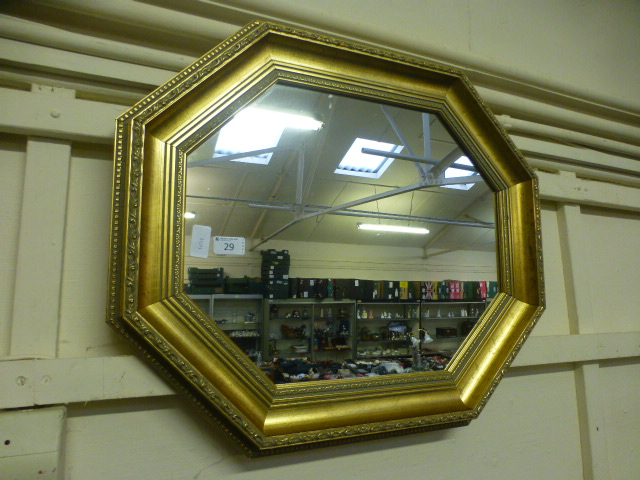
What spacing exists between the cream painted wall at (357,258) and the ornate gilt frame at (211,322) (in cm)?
11

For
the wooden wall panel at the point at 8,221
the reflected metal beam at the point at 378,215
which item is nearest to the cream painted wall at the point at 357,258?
the wooden wall panel at the point at 8,221

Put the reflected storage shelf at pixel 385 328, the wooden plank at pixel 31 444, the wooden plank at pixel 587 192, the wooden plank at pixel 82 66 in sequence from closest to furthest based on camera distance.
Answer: the wooden plank at pixel 31 444, the wooden plank at pixel 82 66, the reflected storage shelf at pixel 385 328, the wooden plank at pixel 587 192

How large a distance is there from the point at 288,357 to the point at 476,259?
0.64 meters

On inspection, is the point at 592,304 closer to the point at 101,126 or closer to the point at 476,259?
the point at 476,259

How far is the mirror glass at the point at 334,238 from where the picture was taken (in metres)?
0.85

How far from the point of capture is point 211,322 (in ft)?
2.69

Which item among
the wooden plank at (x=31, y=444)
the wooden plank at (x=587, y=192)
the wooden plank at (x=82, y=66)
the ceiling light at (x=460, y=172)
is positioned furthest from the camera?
the wooden plank at (x=587, y=192)

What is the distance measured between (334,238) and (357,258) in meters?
0.09

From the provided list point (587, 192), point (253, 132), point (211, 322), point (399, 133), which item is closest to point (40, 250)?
point (211, 322)

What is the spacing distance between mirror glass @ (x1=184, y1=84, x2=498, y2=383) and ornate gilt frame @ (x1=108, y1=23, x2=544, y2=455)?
0.11 ft

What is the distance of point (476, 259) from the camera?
112 cm

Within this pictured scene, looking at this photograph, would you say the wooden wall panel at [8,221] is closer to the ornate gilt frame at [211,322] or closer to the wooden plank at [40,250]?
the wooden plank at [40,250]

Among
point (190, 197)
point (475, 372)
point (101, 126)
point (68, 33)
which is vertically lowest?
point (475, 372)

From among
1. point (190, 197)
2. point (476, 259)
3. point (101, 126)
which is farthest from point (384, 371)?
point (101, 126)
